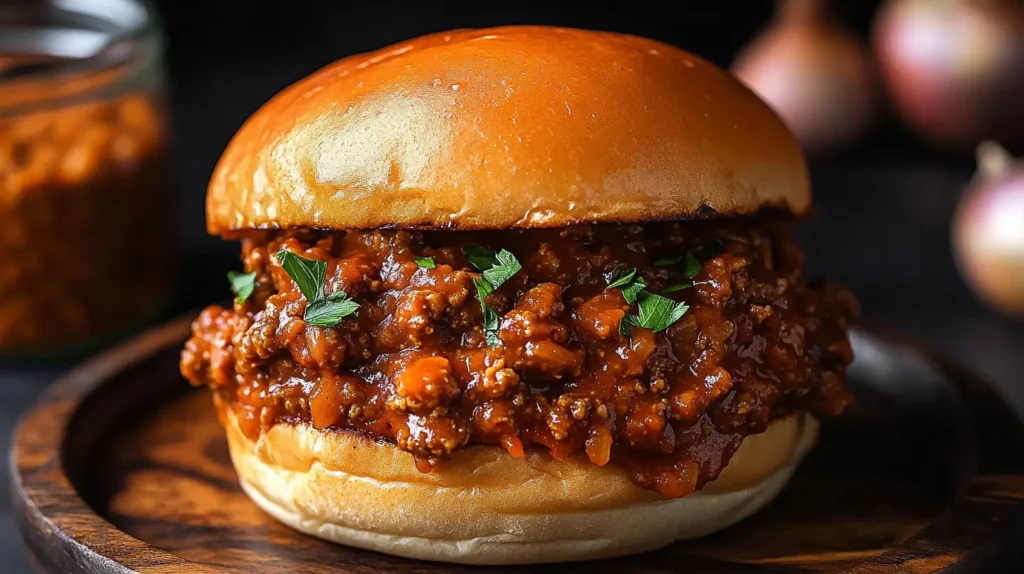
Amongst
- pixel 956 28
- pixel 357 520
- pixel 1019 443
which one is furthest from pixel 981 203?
pixel 357 520

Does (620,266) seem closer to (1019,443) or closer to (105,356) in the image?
(1019,443)

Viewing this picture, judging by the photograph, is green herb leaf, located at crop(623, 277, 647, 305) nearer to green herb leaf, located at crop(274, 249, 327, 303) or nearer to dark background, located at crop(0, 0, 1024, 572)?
green herb leaf, located at crop(274, 249, 327, 303)

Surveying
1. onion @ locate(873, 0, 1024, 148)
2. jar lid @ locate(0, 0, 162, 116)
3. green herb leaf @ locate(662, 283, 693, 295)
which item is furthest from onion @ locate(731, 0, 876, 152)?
green herb leaf @ locate(662, 283, 693, 295)

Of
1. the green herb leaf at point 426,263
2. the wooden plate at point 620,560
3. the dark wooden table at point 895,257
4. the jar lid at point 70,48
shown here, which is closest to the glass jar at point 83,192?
A: the jar lid at point 70,48

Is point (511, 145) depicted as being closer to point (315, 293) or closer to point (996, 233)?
point (315, 293)

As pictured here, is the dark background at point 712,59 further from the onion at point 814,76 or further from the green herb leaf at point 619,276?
the green herb leaf at point 619,276

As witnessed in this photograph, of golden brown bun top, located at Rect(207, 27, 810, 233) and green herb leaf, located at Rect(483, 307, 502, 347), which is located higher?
golden brown bun top, located at Rect(207, 27, 810, 233)

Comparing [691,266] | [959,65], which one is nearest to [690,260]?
[691,266]

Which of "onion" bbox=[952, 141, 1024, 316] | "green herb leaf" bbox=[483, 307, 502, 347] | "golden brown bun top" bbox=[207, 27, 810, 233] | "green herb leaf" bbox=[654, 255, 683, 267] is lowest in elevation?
"onion" bbox=[952, 141, 1024, 316]
